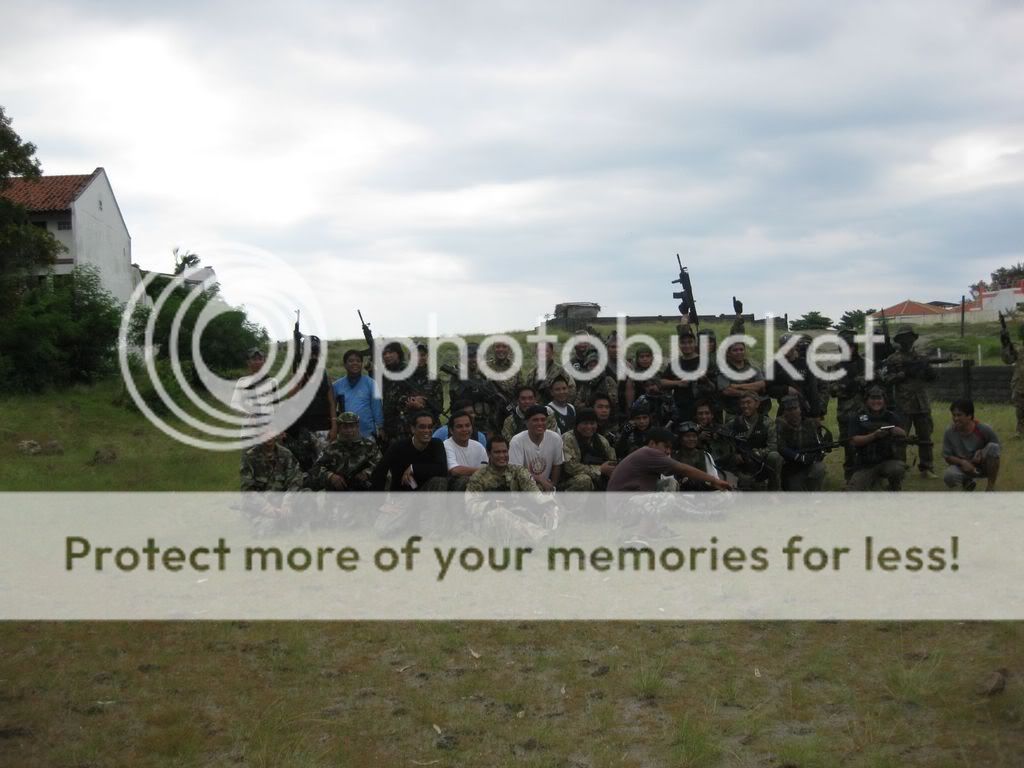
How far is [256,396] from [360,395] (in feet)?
4.16

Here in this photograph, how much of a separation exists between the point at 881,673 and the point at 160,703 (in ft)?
13.1

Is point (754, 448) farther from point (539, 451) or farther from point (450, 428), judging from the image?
point (450, 428)

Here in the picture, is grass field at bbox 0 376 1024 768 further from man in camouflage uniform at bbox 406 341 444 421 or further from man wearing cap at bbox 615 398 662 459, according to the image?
man in camouflage uniform at bbox 406 341 444 421

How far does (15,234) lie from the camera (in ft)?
81.6

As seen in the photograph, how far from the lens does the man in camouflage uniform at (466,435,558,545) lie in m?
8.34

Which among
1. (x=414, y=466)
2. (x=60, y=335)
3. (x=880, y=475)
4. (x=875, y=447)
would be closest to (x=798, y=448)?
(x=875, y=447)

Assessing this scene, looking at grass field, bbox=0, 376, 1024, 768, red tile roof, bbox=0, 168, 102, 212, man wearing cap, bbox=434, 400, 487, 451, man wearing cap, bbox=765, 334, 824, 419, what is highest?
red tile roof, bbox=0, 168, 102, 212

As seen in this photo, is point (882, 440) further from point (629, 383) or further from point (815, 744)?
point (815, 744)

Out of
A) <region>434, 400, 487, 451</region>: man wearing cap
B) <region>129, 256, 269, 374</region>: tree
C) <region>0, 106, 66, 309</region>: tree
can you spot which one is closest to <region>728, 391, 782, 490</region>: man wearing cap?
<region>434, 400, 487, 451</region>: man wearing cap

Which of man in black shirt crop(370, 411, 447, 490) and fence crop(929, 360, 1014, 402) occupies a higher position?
fence crop(929, 360, 1014, 402)

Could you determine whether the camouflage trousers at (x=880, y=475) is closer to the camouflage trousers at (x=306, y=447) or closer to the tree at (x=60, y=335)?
the camouflage trousers at (x=306, y=447)

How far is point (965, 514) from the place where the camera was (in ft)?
30.1

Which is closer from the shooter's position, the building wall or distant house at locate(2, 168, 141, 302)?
distant house at locate(2, 168, 141, 302)

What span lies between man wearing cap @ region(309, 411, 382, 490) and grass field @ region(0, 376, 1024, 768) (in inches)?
112
